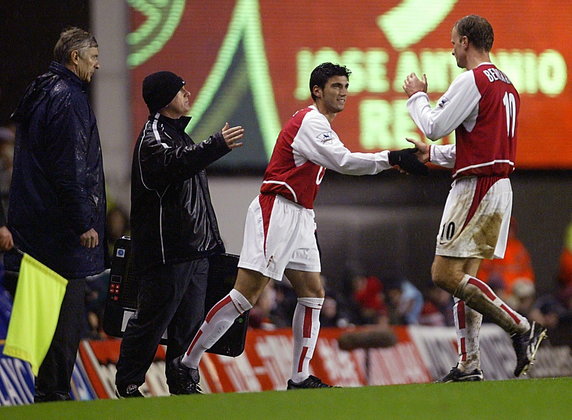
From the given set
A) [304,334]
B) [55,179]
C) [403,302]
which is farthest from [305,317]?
[403,302]

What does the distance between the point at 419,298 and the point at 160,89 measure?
22.0 ft

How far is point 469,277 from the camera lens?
6.89m

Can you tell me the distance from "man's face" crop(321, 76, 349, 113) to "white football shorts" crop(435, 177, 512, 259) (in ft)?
2.92

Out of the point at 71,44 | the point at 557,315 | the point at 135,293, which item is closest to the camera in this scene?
the point at 71,44

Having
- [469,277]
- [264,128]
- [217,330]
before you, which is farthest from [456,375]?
[264,128]

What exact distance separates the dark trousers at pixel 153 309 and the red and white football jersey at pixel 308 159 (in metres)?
0.63

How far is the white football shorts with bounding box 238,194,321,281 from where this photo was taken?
7.18 metres

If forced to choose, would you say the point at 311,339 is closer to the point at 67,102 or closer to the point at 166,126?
the point at 166,126

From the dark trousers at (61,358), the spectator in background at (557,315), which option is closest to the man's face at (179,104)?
the dark trousers at (61,358)

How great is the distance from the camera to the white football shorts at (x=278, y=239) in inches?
283

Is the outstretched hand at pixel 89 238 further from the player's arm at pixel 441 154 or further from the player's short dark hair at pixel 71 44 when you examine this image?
the player's arm at pixel 441 154

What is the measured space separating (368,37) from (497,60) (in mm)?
1279

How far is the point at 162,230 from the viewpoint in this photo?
7.09 m

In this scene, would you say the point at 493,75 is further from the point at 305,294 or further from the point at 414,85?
the point at 305,294
